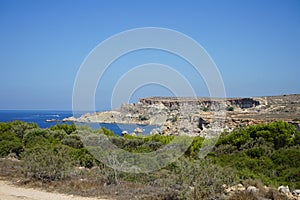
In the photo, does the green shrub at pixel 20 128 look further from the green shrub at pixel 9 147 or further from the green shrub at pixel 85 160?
the green shrub at pixel 85 160

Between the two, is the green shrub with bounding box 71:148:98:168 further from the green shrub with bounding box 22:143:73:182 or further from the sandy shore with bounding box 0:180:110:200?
the sandy shore with bounding box 0:180:110:200

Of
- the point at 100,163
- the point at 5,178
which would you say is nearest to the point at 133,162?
the point at 100,163

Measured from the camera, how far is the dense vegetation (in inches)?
380

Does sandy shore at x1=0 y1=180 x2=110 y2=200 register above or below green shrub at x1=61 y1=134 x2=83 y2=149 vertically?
below

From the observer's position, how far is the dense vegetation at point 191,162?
9.66 meters

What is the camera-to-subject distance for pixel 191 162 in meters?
10.2

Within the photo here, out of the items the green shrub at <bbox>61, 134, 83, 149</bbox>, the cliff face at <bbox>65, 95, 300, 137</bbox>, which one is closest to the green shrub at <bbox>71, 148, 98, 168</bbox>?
the green shrub at <bbox>61, 134, 83, 149</bbox>

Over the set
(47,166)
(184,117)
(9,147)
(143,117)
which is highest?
(184,117)

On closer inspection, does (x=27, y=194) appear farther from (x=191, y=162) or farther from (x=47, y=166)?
(x=191, y=162)

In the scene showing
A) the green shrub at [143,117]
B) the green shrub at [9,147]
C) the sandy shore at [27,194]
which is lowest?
the sandy shore at [27,194]

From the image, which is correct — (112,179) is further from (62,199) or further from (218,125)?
(218,125)

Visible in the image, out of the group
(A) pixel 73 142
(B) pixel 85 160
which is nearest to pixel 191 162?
(B) pixel 85 160

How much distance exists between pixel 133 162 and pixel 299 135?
9171mm

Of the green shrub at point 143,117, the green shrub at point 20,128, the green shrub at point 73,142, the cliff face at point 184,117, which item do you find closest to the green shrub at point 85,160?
the green shrub at point 73,142
